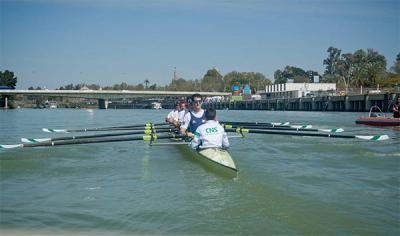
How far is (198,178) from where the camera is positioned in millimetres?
10055

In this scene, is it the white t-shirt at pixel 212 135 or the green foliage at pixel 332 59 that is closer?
the white t-shirt at pixel 212 135

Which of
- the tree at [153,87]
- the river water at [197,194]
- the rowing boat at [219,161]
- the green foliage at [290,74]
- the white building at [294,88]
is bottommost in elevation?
the river water at [197,194]

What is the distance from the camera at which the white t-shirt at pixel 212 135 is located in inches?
390

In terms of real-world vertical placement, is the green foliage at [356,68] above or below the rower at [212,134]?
above

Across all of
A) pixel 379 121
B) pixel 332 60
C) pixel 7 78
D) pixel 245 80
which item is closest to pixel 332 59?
pixel 332 60

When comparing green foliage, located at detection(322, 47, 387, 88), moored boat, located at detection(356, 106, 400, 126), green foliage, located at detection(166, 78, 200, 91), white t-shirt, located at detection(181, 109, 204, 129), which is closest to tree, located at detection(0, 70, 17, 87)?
green foliage, located at detection(166, 78, 200, 91)

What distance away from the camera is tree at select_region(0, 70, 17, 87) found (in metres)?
111

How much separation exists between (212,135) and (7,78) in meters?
115

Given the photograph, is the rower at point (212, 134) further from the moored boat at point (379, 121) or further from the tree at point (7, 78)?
the tree at point (7, 78)

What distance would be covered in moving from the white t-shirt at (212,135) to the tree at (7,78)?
114m

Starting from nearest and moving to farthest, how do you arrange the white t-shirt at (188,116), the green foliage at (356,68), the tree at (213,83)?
1. the white t-shirt at (188,116)
2. the green foliage at (356,68)
3. the tree at (213,83)

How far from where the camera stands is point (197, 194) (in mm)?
8422

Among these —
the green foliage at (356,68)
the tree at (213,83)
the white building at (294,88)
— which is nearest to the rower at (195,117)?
the green foliage at (356,68)

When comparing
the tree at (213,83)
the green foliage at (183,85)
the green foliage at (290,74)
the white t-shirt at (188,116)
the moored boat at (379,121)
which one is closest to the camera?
the white t-shirt at (188,116)
